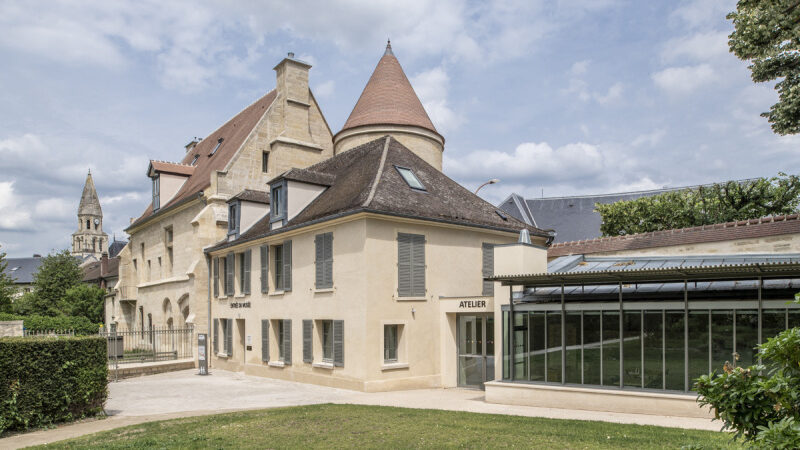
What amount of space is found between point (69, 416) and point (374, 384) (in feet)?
25.4

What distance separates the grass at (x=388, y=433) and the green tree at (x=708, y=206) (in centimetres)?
1988

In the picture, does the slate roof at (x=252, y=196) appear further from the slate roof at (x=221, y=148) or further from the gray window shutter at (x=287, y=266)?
the gray window shutter at (x=287, y=266)

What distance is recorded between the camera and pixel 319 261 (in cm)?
1916

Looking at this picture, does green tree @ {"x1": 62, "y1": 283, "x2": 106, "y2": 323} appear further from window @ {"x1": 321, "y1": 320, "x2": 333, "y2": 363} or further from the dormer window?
window @ {"x1": 321, "y1": 320, "x2": 333, "y2": 363}

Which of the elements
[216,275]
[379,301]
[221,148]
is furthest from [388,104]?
[379,301]

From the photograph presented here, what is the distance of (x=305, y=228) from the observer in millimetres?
19656

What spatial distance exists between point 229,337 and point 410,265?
11.1 m

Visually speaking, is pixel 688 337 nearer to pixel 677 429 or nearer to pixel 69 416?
pixel 677 429

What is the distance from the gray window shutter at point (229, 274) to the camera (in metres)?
25.1

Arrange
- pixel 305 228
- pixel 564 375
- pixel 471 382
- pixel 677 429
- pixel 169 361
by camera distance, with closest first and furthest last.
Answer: pixel 677 429, pixel 564 375, pixel 471 382, pixel 305 228, pixel 169 361

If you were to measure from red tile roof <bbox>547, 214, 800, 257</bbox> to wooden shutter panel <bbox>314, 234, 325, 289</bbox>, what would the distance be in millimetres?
8210

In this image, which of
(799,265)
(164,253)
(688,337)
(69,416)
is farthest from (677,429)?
(164,253)

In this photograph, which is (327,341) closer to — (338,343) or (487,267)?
(338,343)

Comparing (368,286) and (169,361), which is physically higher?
(368,286)
